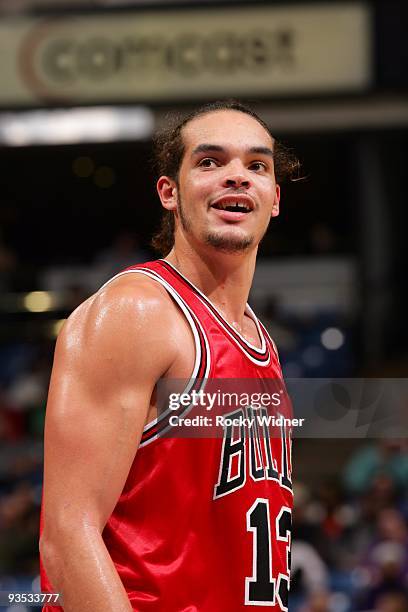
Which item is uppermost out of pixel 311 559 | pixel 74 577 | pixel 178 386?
pixel 311 559

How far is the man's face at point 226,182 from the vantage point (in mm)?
2332

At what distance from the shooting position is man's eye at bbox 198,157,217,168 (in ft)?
7.76

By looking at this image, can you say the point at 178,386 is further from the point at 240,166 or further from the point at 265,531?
the point at 240,166

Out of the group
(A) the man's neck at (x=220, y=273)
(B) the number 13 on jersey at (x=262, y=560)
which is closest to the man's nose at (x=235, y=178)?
(A) the man's neck at (x=220, y=273)

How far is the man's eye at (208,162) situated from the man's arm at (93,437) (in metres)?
0.45

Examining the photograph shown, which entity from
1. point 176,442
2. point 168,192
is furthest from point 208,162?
point 176,442

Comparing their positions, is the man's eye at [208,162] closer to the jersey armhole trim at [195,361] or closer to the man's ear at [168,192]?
the man's ear at [168,192]

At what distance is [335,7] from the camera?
30.5ft

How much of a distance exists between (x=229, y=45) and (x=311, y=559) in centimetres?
512

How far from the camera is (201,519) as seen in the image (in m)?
2.15

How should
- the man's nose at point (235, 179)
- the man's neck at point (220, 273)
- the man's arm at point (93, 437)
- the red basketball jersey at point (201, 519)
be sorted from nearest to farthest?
1. the man's arm at point (93, 437)
2. the red basketball jersey at point (201, 519)
3. the man's nose at point (235, 179)
4. the man's neck at point (220, 273)

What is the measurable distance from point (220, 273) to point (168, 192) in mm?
241

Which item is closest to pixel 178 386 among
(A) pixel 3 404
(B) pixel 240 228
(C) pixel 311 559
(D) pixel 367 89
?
(B) pixel 240 228

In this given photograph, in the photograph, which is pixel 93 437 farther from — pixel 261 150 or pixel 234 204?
pixel 261 150
